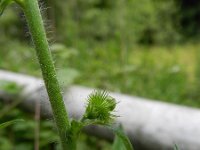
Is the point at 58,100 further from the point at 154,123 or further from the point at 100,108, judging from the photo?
the point at 154,123

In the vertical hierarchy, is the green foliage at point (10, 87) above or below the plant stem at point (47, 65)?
above

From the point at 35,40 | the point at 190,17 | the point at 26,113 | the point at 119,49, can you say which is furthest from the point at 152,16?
the point at 190,17

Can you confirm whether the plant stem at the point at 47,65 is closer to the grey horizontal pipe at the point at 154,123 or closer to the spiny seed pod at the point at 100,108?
the spiny seed pod at the point at 100,108

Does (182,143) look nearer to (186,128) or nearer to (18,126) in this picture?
(186,128)

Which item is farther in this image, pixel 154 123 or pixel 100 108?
pixel 154 123

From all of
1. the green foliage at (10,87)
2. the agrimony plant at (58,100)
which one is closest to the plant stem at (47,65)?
the agrimony plant at (58,100)

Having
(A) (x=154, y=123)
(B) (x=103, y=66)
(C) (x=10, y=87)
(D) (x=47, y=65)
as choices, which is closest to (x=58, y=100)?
(D) (x=47, y=65)

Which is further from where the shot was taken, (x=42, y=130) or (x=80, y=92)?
(x=42, y=130)
